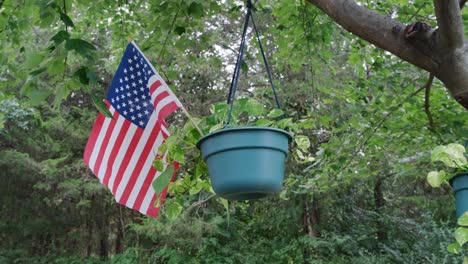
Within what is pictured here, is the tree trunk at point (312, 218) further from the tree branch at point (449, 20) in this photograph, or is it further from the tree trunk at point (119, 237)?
the tree branch at point (449, 20)

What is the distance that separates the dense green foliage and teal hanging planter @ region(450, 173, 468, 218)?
79 cm

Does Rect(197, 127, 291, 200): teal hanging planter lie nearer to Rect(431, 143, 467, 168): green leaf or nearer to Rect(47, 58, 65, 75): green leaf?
Rect(431, 143, 467, 168): green leaf

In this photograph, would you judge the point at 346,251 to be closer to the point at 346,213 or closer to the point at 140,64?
the point at 346,213

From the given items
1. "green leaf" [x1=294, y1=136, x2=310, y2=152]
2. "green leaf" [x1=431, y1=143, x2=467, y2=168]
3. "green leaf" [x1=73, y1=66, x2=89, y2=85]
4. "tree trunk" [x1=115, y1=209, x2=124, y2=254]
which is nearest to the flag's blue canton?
"green leaf" [x1=73, y1=66, x2=89, y2=85]

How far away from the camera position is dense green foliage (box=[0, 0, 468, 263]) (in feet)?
10.2

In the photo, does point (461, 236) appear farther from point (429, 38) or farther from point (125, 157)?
point (125, 157)

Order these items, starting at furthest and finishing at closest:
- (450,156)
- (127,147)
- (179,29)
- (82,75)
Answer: (179,29), (127,147), (82,75), (450,156)

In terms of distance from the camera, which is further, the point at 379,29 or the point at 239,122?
the point at 239,122

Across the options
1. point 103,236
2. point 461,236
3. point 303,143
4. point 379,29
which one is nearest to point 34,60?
point 303,143

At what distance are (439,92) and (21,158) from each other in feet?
23.4

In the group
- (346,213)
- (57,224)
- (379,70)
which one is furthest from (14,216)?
(379,70)

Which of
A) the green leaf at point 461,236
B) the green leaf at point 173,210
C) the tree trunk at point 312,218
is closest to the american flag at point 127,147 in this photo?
the green leaf at point 173,210

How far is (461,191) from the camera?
243cm

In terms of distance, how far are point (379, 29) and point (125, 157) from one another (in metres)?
1.39
